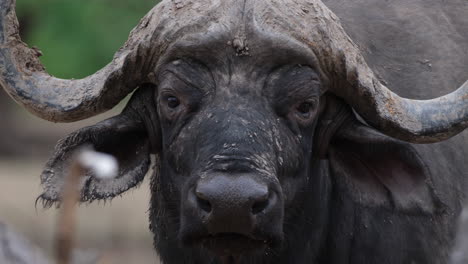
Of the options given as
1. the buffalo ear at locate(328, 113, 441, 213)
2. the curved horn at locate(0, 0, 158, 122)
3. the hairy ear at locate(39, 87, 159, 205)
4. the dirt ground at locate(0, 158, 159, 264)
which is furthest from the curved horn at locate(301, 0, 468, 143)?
the dirt ground at locate(0, 158, 159, 264)

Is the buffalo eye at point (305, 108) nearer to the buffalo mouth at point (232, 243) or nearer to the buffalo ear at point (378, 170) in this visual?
the buffalo ear at point (378, 170)

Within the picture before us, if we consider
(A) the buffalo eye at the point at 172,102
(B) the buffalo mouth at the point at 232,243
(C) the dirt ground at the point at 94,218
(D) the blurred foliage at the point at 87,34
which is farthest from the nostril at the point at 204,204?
(D) the blurred foliage at the point at 87,34

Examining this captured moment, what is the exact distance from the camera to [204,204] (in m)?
5.16

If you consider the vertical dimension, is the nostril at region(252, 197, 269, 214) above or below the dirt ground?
above

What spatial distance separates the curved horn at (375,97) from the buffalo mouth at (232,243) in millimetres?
1008

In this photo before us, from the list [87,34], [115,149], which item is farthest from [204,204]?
[87,34]

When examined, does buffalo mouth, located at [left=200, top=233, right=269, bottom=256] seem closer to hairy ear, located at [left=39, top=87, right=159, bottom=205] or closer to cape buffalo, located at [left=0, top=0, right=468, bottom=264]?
cape buffalo, located at [left=0, top=0, right=468, bottom=264]

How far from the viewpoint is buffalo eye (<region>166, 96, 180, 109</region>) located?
575cm

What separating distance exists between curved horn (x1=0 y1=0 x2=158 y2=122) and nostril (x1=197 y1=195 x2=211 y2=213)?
1055mm

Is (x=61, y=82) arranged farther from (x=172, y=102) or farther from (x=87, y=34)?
(x=87, y=34)

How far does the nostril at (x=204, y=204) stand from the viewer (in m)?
5.14

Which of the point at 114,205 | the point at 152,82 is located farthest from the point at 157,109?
the point at 114,205

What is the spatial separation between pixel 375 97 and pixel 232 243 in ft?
3.79

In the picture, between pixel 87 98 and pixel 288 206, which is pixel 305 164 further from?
pixel 87 98
